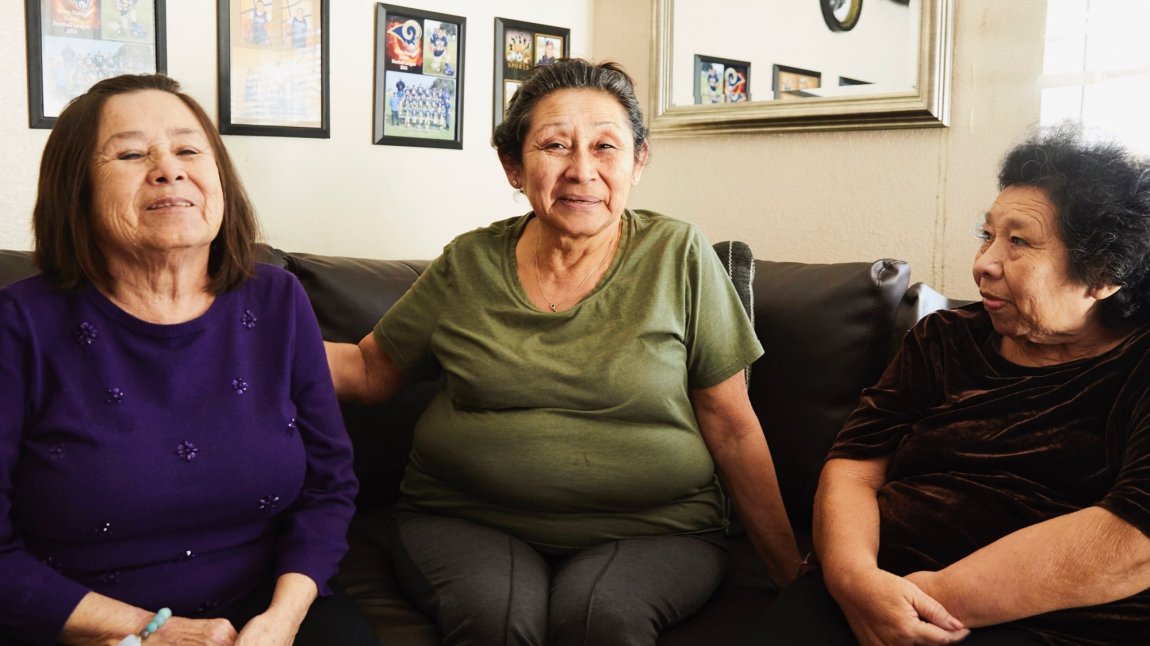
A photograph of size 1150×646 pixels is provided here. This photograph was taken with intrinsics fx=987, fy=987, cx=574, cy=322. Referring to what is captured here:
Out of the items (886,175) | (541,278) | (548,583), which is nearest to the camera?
(548,583)

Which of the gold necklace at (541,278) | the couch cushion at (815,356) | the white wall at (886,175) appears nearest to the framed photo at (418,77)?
the white wall at (886,175)

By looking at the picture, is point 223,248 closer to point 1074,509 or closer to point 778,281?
point 778,281

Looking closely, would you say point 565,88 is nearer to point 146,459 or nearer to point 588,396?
point 588,396

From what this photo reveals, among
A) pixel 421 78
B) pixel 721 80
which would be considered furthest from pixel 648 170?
pixel 421 78

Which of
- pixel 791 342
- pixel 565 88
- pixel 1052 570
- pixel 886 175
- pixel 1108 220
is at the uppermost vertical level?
pixel 565 88

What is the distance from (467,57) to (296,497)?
159cm

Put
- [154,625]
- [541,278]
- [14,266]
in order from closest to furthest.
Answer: [154,625], [14,266], [541,278]

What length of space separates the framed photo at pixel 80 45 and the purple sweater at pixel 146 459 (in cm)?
80

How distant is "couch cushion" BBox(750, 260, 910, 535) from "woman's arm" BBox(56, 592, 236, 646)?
1132 millimetres

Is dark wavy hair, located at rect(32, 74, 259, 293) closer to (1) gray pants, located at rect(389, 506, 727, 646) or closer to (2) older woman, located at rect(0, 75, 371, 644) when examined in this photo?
(2) older woman, located at rect(0, 75, 371, 644)

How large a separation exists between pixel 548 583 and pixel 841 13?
1.57 m

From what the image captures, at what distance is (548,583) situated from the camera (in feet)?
5.35

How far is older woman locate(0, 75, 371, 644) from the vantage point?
53.1 inches

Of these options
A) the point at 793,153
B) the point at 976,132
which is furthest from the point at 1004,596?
the point at 793,153
